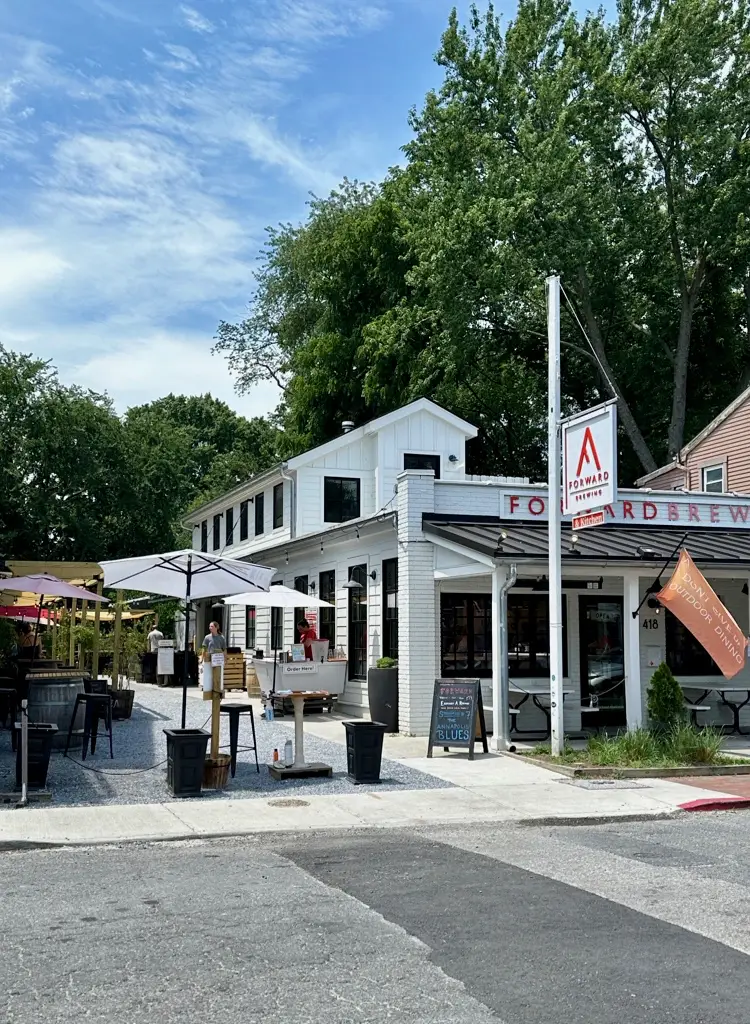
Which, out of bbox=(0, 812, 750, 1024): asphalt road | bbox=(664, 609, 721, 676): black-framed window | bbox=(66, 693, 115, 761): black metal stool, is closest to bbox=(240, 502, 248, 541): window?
bbox=(664, 609, 721, 676): black-framed window

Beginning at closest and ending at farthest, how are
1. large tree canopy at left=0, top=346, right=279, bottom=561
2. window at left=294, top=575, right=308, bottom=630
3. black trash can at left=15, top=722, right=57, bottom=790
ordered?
black trash can at left=15, top=722, right=57, bottom=790, window at left=294, top=575, right=308, bottom=630, large tree canopy at left=0, top=346, right=279, bottom=561

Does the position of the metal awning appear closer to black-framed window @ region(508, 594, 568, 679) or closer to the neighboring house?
black-framed window @ region(508, 594, 568, 679)

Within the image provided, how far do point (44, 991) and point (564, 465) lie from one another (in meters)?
10.3

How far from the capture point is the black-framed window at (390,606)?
18.5 metres

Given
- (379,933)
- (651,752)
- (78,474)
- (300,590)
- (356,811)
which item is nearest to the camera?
(379,933)

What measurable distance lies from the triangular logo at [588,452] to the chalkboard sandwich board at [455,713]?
336 centimetres

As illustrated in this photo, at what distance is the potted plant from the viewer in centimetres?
1739

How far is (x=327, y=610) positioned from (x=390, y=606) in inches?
154

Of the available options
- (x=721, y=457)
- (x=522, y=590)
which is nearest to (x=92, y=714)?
(x=522, y=590)

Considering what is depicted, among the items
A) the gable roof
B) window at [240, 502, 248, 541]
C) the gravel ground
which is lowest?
the gravel ground

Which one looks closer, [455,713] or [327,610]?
[455,713]

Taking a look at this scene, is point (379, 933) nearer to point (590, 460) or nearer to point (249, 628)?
point (590, 460)

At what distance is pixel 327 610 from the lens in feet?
73.8

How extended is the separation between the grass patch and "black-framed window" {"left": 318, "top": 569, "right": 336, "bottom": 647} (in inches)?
324
